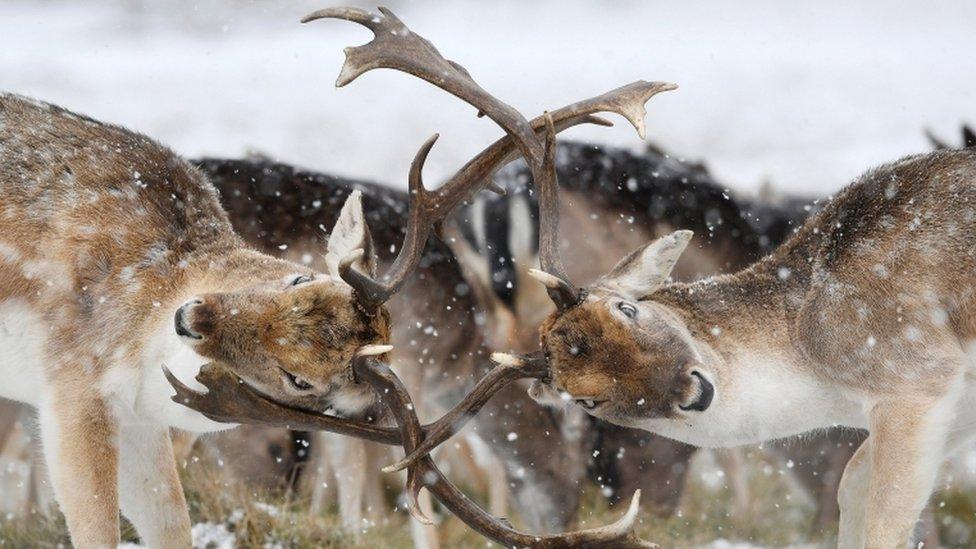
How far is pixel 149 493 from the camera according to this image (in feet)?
16.1

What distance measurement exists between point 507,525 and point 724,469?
3.78m

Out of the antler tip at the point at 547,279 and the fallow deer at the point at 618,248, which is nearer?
the antler tip at the point at 547,279

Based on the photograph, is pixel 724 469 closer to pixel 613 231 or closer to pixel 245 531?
pixel 613 231

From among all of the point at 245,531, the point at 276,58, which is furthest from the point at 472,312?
the point at 276,58

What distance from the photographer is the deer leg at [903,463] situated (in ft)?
15.1

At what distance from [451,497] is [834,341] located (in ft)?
5.00

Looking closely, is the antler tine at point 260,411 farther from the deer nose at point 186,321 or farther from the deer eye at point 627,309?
the deer eye at point 627,309

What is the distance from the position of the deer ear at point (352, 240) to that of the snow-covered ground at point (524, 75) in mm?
5015

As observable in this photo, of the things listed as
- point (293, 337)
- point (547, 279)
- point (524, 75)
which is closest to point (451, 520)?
point (547, 279)

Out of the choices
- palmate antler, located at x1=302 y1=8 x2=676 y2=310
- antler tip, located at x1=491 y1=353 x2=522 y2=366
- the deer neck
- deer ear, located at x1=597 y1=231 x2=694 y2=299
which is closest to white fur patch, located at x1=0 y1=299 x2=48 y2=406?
palmate antler, located at x1=302 y1=8 x2=676 y2=310

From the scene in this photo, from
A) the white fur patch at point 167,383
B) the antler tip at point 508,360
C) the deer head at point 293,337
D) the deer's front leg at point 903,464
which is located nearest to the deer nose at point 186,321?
the deer head at point 293,337

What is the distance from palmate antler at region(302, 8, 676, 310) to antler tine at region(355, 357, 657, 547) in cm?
51

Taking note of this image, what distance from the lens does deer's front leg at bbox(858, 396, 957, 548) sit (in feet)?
15.1

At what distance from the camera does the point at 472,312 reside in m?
6.88
